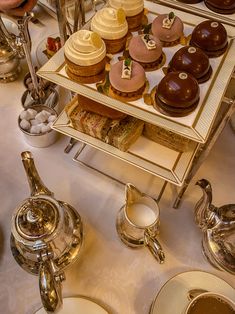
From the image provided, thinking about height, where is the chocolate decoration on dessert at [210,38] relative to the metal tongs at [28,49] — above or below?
above

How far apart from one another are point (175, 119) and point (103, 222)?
40 centimetres

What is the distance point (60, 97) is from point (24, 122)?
18 cm

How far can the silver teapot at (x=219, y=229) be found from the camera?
0.86 metres

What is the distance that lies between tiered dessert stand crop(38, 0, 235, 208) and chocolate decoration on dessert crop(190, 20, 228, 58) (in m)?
0.02

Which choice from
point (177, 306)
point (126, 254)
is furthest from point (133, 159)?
point (177, 306)

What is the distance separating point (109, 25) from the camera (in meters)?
0.81

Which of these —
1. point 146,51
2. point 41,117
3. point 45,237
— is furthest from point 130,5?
point 45,237

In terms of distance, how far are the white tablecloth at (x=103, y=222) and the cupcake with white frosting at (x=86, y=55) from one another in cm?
38

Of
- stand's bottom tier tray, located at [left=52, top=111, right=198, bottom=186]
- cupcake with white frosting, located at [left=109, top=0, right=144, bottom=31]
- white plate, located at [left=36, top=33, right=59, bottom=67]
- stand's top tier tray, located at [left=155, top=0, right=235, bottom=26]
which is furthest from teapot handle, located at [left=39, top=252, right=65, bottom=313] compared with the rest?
white plate, located at [left=36, top=33, right=59, bottom=67]

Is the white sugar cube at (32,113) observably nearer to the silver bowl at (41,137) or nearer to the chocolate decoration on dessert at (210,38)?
the silver bowl at (41,137)

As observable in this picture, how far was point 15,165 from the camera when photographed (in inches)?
43.5

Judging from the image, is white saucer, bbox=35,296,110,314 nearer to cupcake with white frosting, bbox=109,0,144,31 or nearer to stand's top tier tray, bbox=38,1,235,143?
stand's top tier tray, bbox=38,1,235,143

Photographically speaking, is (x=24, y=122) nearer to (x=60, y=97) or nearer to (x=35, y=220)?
(x=60, y=97)

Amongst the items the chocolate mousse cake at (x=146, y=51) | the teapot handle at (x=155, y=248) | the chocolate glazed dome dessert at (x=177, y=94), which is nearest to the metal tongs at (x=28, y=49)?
the chocolate mousse cake at (x=146, y=51)
